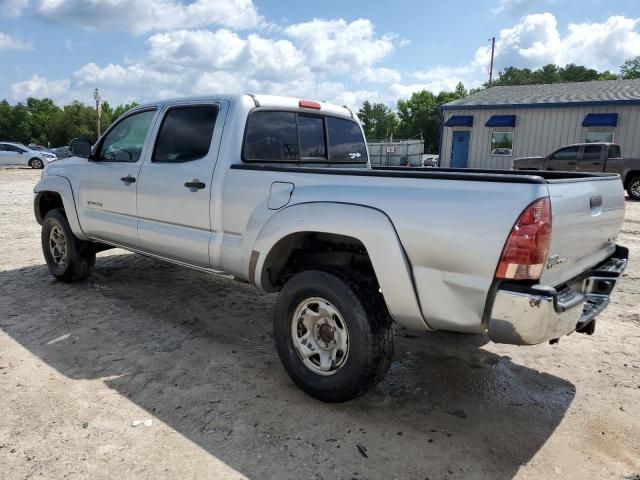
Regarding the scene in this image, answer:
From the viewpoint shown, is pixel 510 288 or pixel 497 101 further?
pixel 497 101

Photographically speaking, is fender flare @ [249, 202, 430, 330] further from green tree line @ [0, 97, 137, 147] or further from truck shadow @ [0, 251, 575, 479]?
green tree line @ [0, 97, 137, 147]

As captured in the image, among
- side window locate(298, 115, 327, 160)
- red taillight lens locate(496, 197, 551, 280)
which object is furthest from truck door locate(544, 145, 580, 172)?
red taillight lens locate(496, 197, 551, 280)

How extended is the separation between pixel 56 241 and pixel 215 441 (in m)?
3.96

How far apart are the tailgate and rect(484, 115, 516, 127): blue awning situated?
20757 mm

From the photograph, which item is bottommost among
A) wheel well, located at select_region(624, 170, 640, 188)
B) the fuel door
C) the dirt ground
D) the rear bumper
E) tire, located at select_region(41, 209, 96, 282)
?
the dirt ground

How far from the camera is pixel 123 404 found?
3.08 m

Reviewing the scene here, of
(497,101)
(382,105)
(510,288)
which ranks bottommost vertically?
(510,288)

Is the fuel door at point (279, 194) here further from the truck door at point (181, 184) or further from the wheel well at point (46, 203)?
the wheel well at point (46, 203)

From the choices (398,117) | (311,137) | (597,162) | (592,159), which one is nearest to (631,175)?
(597,162)

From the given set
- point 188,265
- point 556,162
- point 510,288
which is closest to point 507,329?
point 510,288

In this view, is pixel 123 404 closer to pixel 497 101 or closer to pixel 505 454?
pixel 505 454

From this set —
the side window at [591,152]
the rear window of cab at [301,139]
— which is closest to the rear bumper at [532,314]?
the rear window of cab at [301,139]

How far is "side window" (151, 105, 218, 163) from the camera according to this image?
12.8 ft

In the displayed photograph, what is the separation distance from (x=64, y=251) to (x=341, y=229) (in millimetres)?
4032
